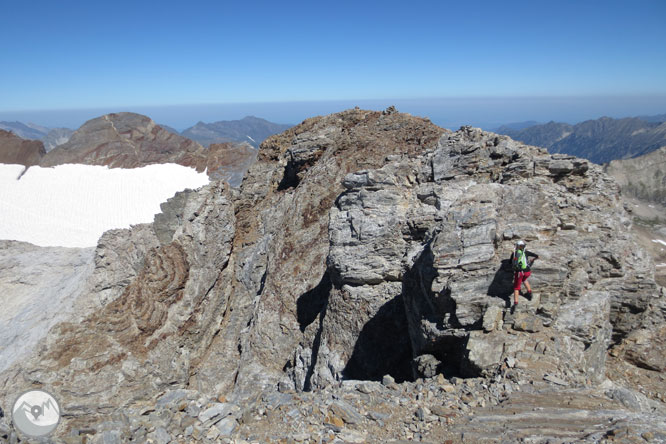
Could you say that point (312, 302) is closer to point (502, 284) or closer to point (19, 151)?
point (502, 284)

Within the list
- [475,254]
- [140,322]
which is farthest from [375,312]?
[140,322]

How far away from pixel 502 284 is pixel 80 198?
45895 mm

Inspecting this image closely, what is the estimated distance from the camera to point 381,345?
10.9m

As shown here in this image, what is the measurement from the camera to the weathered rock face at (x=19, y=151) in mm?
47987

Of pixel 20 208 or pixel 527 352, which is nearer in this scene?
pixel 527 352

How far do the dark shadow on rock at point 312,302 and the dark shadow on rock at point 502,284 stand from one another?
734cm

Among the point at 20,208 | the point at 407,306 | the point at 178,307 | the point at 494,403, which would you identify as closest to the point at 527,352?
the point at 494,403

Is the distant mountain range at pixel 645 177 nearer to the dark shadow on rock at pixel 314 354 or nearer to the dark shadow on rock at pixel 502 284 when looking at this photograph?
the dark shadow on rock at pixel 314 354

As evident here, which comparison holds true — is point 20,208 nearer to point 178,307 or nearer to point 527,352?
point 178,307

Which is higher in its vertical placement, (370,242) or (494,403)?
(370,242)

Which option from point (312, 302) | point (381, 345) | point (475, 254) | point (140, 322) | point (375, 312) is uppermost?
point (475, 254)

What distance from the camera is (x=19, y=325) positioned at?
14.6 metres

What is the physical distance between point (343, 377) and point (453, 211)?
602cm

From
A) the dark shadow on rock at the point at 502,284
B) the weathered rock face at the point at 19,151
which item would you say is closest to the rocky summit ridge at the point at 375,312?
the dark shadow on rock at the point at 502,284
